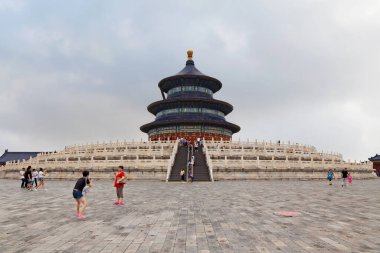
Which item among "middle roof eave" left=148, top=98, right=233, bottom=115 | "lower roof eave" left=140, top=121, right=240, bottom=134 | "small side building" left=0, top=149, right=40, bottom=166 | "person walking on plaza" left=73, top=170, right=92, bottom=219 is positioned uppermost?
"middle roof eave" left=148, top=98, right=233, bottom=115

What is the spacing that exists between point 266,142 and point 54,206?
1282 inches

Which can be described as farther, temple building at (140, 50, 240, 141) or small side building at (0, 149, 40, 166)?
small side building at (0, 149, 40, 166)

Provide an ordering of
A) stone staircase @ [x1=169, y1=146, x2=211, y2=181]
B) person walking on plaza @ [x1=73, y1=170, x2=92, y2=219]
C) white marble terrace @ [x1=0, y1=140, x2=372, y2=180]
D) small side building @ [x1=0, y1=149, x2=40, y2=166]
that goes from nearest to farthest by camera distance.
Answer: person walking on plaza @ [x1=73, y1=170, x2=92, y2=219] < stone staircase @ [x1=169, y1=146, x2=211, y2=181] < white marble terrace @ [x1=0, y1=140, x2=372, y2=180] < small side building @ [x1=0, y1=149, x2=40, y2=166]

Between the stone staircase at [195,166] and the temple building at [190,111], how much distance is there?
19.5m

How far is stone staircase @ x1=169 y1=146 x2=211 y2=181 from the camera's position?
26.7 meters

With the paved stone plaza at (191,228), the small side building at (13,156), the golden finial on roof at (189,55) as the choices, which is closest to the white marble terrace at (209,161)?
the paved stone plaza at (191,228)

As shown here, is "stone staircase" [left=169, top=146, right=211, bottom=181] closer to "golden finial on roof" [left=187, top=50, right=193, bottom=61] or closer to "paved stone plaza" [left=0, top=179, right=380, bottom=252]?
"paved stone plaza" [left=0, top=179, right=380, bottom=252]

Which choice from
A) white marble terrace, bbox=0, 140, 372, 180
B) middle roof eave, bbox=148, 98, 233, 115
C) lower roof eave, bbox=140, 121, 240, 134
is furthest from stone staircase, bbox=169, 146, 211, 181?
middle roof eave, bbox=148, 98, 233, 115

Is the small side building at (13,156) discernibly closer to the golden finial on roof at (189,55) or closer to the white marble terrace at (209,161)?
the white marble terrace at (209,161)

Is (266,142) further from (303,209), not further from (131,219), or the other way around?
(131,219)

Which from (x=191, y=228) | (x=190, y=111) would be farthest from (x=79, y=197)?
(x=190, y=111)

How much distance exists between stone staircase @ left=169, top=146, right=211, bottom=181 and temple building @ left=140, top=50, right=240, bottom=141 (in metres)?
19.5

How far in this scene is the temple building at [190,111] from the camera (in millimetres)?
55016

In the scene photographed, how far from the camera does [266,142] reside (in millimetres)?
39906
